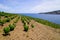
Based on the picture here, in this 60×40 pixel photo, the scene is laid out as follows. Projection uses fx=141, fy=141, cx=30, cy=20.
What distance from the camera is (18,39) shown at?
16.5 meters

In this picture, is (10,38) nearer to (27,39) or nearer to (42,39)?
(27,39)

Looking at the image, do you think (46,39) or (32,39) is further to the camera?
(46,39)

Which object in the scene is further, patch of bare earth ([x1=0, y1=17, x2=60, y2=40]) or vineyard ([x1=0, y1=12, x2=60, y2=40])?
vineyard ([x1=0, y1=12, x2=60, y2=40])

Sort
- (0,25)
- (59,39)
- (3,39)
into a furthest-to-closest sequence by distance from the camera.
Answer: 1. (0,25)
2. (59,39)
3. (3,39)

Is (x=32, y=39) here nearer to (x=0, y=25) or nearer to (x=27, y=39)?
(x=27, y=39)

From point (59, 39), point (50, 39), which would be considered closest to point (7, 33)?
point (50, 39)

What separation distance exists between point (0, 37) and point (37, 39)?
460 cm

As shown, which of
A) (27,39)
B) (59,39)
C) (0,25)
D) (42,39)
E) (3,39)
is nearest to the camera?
(3,39)

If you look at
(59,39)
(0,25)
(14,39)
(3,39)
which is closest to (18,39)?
(14,39)

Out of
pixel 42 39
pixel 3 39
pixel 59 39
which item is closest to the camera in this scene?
pixel 3 39

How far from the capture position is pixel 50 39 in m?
19.2

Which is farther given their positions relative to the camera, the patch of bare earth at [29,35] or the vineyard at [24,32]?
the vineyard at [24,32]

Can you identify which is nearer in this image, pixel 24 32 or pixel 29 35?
pixel 29 35

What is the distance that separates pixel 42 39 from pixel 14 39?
4004 mm
